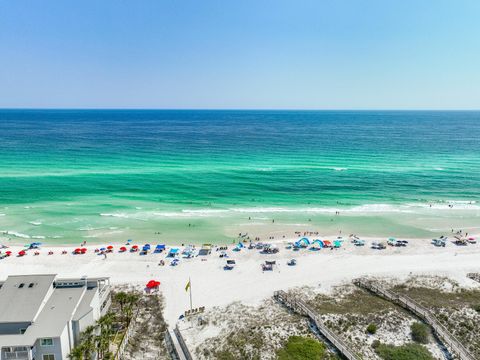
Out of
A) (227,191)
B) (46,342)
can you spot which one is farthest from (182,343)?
(227,191)

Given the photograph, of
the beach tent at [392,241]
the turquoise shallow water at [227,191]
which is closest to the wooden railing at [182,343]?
the turquoise shallow water at [227,191]

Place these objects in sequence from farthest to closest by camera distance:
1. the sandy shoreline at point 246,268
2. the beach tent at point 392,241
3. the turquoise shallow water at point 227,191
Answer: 1. the turquoise shallow water at point 227,191
2. the beach tent at point 392,241
3. the sandy shoreline at point 246,268

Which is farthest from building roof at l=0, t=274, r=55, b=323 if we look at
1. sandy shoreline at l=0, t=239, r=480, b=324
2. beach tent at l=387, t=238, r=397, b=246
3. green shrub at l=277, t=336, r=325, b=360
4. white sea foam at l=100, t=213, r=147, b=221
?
beach tent at l=387, t=238, r=397, b=246

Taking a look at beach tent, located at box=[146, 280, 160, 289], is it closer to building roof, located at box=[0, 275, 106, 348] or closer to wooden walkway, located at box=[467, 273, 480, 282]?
building roof, located at box=[0, 275, 106, 348]

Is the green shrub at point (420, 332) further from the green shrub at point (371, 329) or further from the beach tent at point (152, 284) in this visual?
the beach tent at point (152, 284)

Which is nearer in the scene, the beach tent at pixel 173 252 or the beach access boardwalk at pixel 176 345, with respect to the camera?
the beach access boardwalk at pixel 176 345
